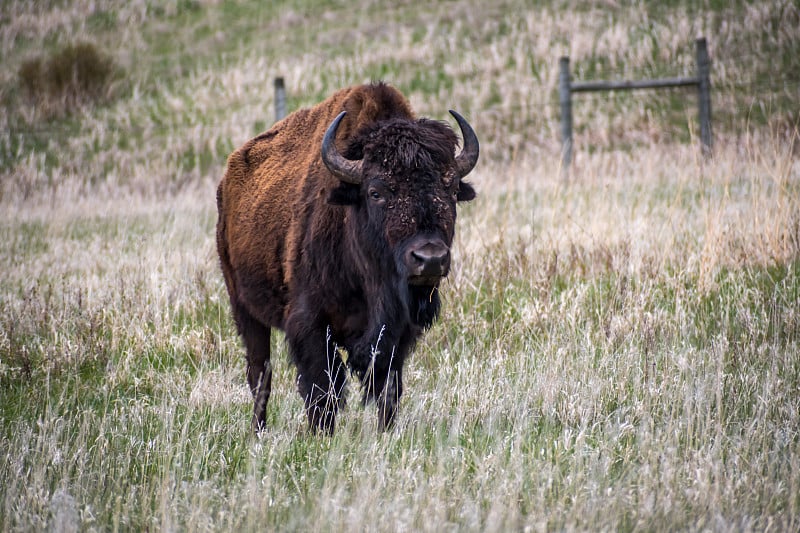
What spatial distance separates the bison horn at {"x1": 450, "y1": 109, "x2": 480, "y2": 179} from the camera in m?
4.62

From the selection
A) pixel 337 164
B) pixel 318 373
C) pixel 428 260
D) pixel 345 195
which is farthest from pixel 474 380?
pixel 337 164

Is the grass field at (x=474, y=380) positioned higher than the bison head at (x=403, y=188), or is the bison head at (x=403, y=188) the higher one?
the bison head at (x=403, y=188)

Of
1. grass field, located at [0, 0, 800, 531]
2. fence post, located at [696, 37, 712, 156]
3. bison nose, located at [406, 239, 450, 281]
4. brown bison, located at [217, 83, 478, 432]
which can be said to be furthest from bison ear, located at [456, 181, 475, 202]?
fence post, located at [696, 37, 712, 156]

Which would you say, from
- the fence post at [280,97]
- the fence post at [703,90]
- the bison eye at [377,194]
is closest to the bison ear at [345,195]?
the bison eye at [377,194]

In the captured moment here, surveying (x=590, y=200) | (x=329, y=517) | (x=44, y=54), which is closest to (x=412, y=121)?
(x=329, y=517)

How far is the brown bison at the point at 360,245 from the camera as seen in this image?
432cm

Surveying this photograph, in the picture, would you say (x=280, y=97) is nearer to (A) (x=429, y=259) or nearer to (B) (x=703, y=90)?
(B) (x=703, y=90)

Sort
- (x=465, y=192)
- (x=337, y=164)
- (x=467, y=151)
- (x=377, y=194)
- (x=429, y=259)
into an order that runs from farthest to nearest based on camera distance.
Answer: (x=465, y=192), (x=467, y=151), (x=337, y=164), (x=377, y=194), (x=429, y=259)

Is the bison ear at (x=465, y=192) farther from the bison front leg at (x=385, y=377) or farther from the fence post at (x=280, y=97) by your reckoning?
the fence post at (x=280, y=97)

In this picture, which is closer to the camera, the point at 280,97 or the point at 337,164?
the point at 337,164

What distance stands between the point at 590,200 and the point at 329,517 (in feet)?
21.8

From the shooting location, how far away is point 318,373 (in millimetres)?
4707

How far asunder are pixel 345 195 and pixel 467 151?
0.78m

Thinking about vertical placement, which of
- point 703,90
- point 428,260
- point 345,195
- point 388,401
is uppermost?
point 345,195
